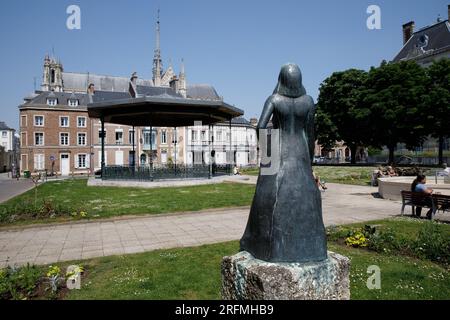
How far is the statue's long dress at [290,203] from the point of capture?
139 inches

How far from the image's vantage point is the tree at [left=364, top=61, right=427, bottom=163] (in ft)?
127

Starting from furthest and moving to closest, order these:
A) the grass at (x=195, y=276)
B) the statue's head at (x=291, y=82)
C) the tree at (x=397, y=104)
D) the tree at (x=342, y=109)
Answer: the tree at (x=342, y=109), the tree at (x=397, y=104), the grass at (x=195, y=276), the statue's head at (x=291, y=82)

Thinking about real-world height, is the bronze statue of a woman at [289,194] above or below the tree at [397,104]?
below

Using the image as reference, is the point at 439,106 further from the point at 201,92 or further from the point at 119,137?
the point at 201,92

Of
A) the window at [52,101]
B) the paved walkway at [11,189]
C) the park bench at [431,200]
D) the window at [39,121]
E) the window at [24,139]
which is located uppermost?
the window at [52,101]

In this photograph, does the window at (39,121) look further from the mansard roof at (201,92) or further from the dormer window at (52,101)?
the mansard roof at (201,92)

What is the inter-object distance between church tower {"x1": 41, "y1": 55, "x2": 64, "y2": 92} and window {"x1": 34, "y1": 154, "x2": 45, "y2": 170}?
23879 millimetres

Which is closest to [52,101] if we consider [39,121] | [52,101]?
[52,101]

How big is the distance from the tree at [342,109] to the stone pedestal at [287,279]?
43.1 meters

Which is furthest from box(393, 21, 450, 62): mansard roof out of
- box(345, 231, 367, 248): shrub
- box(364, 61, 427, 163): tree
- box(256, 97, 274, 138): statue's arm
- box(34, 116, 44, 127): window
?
box(256, 97, 274, 138): statue's arm

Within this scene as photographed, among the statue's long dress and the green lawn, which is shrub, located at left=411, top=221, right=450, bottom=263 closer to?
the green lawn

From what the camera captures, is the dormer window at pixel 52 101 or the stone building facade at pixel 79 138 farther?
the dormer window at pixel 52 101

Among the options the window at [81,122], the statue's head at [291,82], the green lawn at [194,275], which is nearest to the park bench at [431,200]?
the green lawn at [194,275]
